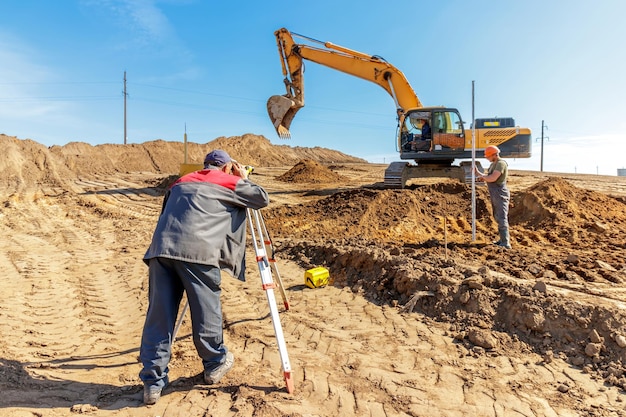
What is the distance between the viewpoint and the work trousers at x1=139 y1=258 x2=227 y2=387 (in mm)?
2977

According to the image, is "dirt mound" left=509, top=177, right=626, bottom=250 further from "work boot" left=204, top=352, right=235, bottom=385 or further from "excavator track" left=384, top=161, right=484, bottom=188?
"work boot" left=204, top=352, right=235, bottom=385

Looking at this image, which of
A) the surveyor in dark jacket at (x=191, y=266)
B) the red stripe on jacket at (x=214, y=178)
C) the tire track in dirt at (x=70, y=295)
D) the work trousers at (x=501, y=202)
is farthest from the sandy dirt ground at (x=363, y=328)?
the red stripe on jacket at (x=214, y=178)

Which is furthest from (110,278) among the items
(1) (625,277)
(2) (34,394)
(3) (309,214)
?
(1) (625,277)

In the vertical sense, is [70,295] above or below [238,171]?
below

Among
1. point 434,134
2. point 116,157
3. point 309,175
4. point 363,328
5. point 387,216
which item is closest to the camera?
point 363,328

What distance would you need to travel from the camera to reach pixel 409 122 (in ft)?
43.4


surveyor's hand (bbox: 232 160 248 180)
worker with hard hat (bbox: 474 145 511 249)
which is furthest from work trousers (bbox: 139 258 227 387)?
worker with hard hat (bbox: 474 145 511 249)

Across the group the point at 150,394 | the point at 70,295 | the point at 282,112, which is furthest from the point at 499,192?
the point at 282,112

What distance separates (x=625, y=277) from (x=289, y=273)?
4408 millimetres

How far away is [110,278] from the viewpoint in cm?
639

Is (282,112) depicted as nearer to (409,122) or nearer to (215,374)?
(409,122)

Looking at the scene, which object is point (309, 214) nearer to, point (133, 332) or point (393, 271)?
point (393, 271)

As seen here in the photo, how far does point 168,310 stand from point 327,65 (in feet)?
43.2

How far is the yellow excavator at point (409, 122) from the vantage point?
1305 centimetres
